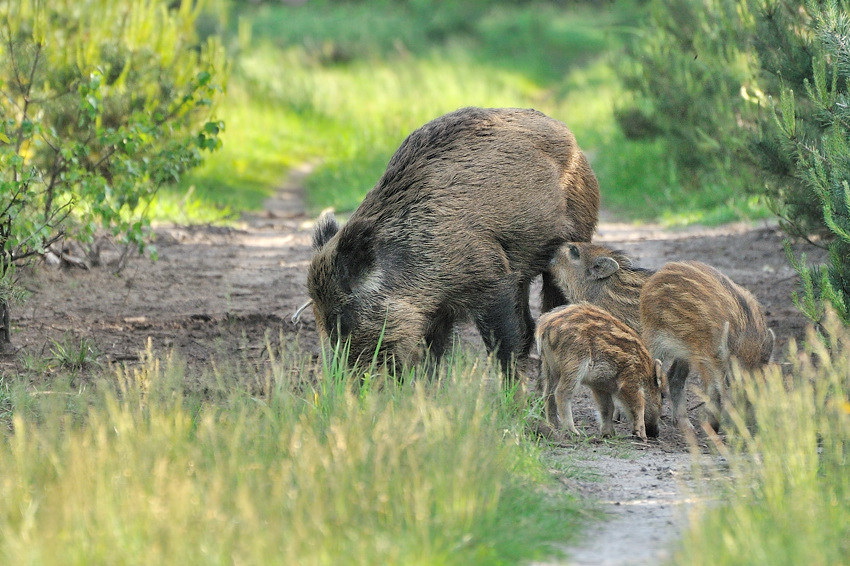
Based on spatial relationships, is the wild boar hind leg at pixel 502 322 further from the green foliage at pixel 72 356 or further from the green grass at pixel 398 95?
the green grass at pixel 398 95

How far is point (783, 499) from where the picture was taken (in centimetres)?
392

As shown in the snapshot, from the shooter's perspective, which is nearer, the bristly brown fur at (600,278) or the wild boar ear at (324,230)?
the wild boar ear at (324,230)

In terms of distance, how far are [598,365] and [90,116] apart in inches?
137

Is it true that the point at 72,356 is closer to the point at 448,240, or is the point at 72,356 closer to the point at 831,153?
the point at 448,240

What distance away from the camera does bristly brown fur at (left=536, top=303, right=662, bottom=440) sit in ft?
18.5

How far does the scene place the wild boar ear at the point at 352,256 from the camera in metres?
5.72

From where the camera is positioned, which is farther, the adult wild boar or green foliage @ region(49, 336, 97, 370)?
green foliage @ region(49, 336, 97, 370)

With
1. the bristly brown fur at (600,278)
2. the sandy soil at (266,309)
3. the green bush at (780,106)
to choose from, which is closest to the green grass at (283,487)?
the sandy soil at (266,309)

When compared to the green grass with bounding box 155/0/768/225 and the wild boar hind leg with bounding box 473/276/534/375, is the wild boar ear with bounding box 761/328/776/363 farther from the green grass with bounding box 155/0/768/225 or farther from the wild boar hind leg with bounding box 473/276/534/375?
the green grass with bounding box 155/0/768/225

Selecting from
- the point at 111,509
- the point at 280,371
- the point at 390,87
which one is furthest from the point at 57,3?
the point at 390,87

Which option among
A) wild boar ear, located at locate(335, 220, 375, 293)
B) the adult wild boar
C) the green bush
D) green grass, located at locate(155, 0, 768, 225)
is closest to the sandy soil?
the green bush

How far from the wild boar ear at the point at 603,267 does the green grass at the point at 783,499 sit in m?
1.84

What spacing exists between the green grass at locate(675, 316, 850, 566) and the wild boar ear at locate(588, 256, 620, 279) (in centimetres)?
184

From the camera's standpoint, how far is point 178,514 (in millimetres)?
3557
